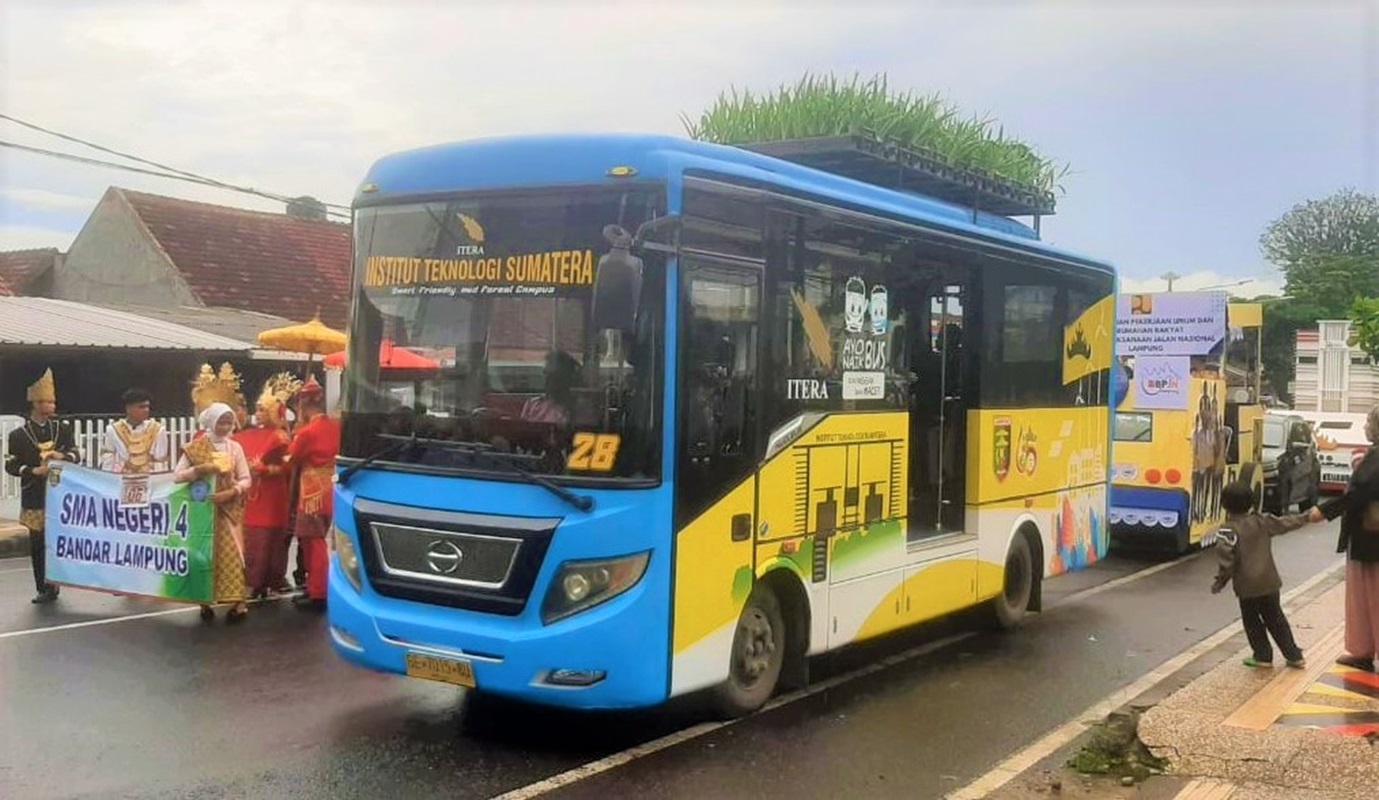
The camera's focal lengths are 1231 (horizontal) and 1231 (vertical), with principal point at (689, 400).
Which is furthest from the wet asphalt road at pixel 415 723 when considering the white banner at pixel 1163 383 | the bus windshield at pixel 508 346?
the white banner at pixel 1163 383

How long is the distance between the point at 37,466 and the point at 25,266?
881 inches

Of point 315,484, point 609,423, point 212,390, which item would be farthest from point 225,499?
point 609,423

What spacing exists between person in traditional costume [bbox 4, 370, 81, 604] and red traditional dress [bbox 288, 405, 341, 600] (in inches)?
88.8

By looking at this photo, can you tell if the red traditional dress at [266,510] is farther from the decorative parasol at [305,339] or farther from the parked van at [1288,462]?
the parked van at [1288,462]

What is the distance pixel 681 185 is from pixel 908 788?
10.4ft

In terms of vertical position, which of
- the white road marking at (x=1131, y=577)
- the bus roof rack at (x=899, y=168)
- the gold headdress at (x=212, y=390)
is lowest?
the white road marking at (x=1131, y=577)

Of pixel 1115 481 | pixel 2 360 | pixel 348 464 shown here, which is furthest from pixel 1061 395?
pixel 2 360

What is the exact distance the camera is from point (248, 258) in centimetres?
Answer: 2808

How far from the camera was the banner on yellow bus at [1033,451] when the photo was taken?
9.33 meters

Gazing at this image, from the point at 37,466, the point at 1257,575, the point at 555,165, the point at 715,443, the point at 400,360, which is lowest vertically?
the point at 1257,575

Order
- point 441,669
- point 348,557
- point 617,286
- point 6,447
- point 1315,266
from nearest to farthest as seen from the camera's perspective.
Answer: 1. point 617,286
2. point 441,669
3. point 348,557
4. point 6,447
5. point 1315,266

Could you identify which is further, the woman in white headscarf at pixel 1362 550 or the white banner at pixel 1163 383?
the white banner at pixel 1163 383

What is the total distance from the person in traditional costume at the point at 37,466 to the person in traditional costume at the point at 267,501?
5.39 feet

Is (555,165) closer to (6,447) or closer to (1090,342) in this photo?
(1090,342)
